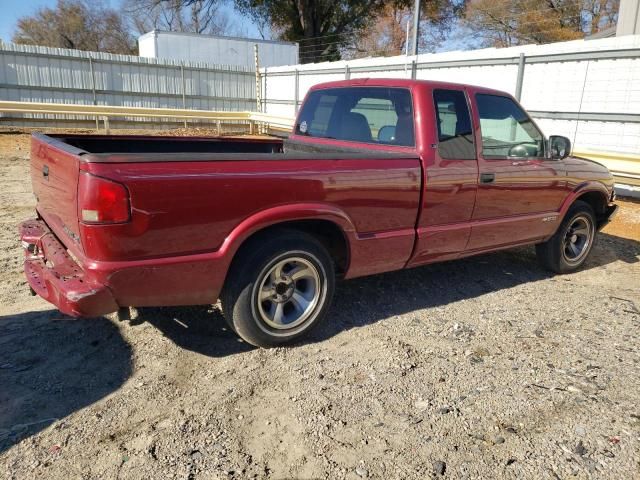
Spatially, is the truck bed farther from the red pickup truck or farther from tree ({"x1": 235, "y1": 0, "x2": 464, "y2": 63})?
tree ({"x1": 235, "y1": 0, "x2": 464, "y2": 63})

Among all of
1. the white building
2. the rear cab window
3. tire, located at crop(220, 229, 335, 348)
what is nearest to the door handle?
the rear cab window

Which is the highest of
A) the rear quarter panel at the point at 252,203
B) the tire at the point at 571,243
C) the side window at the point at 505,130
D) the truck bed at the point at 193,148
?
the side window at the point at 505,130

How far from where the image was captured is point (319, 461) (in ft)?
8.82

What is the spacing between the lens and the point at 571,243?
595cm

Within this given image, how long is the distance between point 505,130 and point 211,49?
868 inches

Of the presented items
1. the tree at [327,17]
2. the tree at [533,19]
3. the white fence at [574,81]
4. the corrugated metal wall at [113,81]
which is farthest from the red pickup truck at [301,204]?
the tree at [327,17]

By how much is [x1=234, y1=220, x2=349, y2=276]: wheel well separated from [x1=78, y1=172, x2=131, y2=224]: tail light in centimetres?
105

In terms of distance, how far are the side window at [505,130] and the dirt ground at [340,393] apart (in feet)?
4.58

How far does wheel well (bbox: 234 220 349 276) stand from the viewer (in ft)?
12.5

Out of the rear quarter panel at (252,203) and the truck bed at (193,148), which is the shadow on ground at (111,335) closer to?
the rear quarter panel at (252,203)

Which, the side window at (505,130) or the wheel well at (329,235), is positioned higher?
the side window at (505,130)

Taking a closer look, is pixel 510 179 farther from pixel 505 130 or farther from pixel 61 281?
pixel 61 281

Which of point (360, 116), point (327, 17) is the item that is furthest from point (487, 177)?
point (327, 17)

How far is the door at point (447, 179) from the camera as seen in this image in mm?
4293
